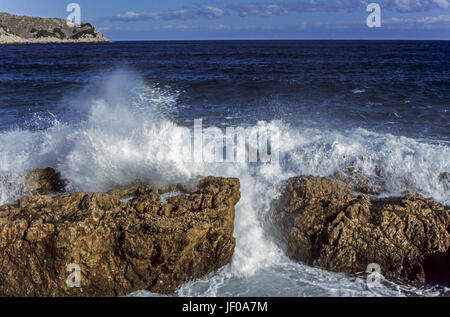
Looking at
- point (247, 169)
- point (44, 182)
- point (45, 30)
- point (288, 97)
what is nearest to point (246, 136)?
point (247, 169)

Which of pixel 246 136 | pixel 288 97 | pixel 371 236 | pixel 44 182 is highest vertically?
pixel 288 97

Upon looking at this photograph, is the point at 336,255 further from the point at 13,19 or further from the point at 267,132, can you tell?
the point at 13,19

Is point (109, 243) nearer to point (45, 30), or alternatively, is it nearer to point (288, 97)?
point (288, 97)

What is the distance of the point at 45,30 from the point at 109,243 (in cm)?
11544

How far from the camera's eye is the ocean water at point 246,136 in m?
5.05

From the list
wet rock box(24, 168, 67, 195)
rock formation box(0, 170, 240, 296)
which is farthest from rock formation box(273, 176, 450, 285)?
wet rock box(24, 168, 67, 195)

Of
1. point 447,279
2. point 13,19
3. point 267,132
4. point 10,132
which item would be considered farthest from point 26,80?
point 13,19

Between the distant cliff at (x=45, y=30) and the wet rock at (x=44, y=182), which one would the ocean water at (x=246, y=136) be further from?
the distant cliff at (x=45, y=30)

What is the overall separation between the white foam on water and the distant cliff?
91.1 meters

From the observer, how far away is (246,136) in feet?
31.2

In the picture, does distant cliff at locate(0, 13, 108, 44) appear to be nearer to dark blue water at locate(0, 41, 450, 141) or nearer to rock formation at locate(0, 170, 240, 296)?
dark blue water at locate(0, 41, 450, 141)

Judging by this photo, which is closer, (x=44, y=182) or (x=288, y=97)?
(x=44, y=182)

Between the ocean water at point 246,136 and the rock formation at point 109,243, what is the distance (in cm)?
32

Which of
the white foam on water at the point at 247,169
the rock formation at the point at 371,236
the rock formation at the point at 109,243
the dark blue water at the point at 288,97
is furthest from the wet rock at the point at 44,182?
the dark blue water at the point at 288,97
